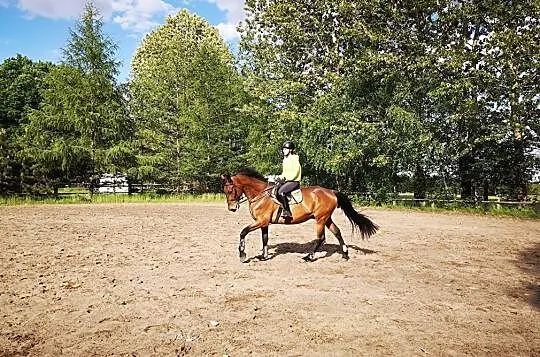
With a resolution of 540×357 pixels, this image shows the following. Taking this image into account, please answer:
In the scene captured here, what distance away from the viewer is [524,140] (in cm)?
2189

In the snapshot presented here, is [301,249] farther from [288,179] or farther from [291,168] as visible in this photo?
[291,168]

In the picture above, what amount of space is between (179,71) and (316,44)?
1198 cm

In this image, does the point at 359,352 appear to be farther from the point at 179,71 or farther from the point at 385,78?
the point at 179,71

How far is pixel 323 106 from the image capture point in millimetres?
26406

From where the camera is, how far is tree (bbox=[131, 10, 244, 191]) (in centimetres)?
3284

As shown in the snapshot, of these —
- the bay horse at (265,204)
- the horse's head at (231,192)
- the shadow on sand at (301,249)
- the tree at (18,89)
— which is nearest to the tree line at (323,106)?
the tree at (18,89)

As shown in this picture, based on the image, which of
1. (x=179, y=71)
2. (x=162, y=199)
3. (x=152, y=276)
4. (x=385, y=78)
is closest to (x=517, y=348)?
(x=152, y=276)

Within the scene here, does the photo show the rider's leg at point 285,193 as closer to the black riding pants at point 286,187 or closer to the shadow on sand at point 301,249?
the black riding pants at point 286,187

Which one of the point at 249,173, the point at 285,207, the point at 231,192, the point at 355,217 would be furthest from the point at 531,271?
the point at 231,192

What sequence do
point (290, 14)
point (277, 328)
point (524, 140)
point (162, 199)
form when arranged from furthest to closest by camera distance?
point (162, 199) < point (290, 14) < point (524, 140) < point (277, 328)

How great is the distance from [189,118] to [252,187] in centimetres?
2432

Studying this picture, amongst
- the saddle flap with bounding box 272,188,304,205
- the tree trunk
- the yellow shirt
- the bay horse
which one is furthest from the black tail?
the tree trunk

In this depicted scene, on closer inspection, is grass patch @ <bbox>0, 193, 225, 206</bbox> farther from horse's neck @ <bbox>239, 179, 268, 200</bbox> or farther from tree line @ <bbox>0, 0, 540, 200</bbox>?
horse's neck @ <bbox>239, 179, 268, 200</bbox>

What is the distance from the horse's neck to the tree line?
15.3m
